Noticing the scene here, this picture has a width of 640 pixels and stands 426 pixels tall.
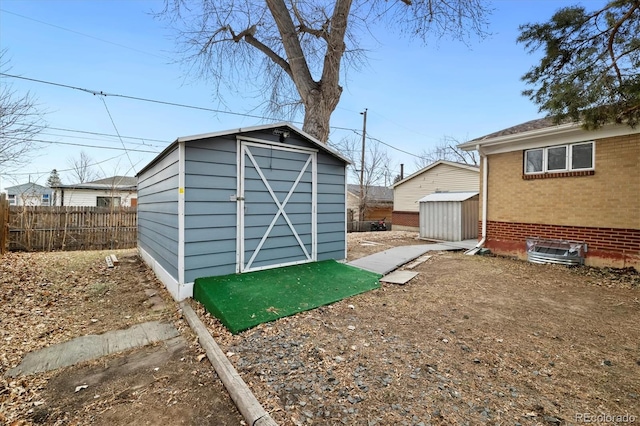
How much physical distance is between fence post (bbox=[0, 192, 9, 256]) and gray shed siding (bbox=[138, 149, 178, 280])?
4412 millimetres

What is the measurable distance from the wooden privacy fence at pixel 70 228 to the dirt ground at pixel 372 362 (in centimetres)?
567

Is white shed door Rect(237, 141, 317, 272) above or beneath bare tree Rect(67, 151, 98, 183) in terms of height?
beneath

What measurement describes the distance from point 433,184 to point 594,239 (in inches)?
407

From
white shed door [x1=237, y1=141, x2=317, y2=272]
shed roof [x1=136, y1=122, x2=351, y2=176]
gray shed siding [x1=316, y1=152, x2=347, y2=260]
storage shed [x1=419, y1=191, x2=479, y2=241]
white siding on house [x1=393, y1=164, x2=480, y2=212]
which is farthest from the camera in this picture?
white siding on house [x1=393, y1=164, x2=480, y2=212]

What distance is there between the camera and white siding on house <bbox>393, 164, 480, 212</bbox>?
1438cm

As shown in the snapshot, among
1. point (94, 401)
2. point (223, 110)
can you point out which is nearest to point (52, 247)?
point (223, 110)

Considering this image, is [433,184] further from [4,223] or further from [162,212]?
[4,223]

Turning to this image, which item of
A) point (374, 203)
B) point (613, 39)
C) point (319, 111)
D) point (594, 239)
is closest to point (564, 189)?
point (594, 239)

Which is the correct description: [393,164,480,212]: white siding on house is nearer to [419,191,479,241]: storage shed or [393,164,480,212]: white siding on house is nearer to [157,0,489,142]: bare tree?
[419,191,479,241]: storage shed

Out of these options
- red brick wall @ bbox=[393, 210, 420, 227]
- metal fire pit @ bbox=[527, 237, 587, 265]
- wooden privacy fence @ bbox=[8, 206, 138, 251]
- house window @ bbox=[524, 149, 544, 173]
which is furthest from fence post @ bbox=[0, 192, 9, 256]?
red brick wall @ bbox=[393, 210, 420, 227]

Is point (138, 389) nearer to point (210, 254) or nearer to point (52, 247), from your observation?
point (210, 254)

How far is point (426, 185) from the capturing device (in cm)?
1695

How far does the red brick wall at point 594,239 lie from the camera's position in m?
5.91

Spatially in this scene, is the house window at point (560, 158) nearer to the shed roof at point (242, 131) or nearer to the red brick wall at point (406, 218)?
the shed roof at point (242, 131)
